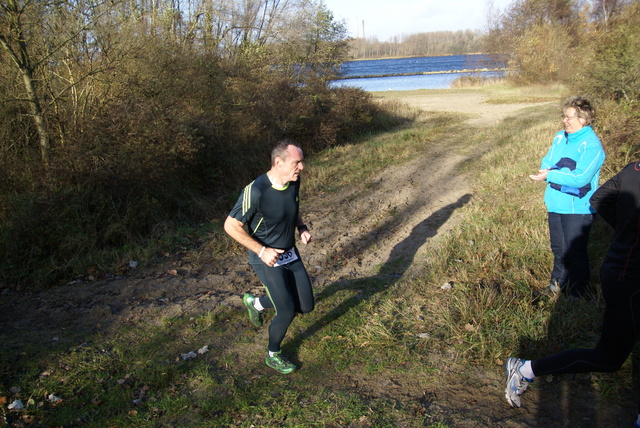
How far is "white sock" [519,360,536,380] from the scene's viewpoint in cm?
349

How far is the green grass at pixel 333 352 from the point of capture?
3727mm

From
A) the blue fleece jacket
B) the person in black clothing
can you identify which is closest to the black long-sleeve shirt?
the person in black clothing

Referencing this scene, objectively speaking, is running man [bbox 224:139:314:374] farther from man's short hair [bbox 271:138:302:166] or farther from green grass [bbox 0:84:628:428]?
green grass [bbox 0:84:628:428]

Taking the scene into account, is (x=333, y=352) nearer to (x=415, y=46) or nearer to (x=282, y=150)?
(x=282, y=150)

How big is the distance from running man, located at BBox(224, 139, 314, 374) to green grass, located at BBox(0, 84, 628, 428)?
1.72 ft

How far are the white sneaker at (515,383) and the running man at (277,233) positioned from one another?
1.75 meters

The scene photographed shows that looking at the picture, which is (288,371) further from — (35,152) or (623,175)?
(35,152)

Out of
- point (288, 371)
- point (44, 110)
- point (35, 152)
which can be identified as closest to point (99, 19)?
point (44, 110)

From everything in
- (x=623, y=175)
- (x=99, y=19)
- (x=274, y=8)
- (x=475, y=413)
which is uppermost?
(x=274, y=8)

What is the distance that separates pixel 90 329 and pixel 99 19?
6631 mm

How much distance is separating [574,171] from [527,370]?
206 centimetres

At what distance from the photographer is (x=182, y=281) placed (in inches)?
255

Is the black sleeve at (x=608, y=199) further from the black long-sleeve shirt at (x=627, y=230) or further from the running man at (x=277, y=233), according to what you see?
the running man at (x=277, y=233)

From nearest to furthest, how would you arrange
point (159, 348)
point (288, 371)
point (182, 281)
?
point (288, 371)
point (159, 348)
point (182, 281)
